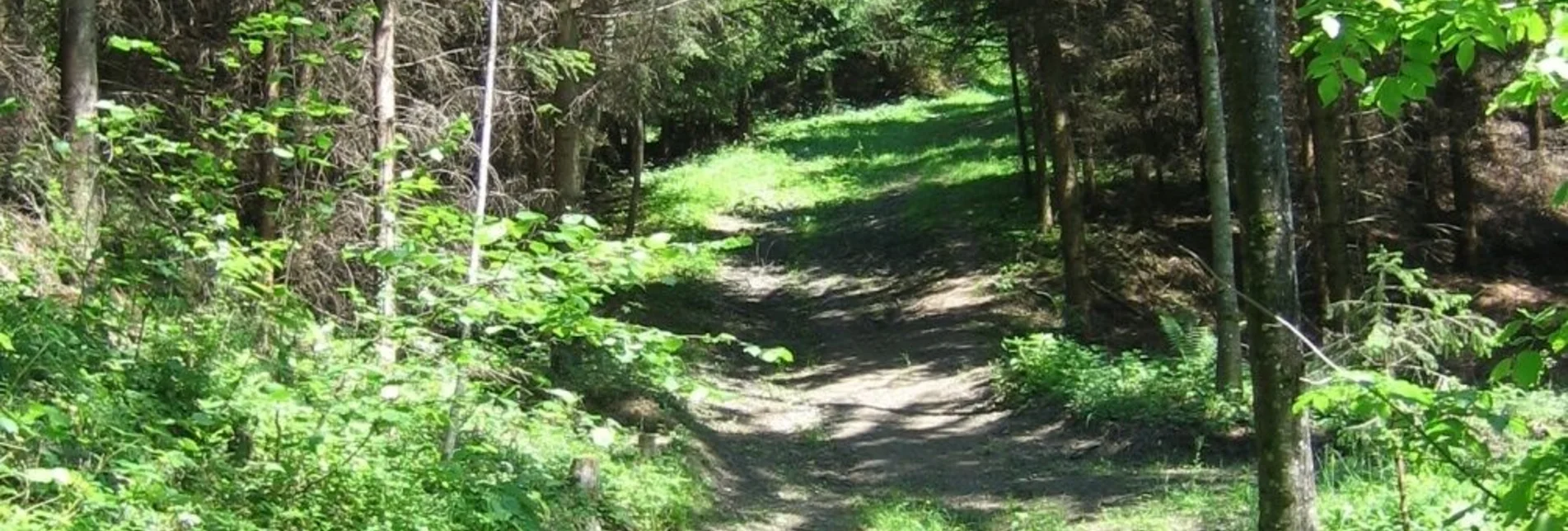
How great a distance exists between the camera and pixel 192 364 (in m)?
6.18

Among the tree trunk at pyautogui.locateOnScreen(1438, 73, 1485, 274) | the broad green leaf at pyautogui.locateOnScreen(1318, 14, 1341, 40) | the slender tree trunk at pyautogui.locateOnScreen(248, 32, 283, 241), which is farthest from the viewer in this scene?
the tree trunk at pyautogui.locateOnScreen(1438, 73, 1485, 274)

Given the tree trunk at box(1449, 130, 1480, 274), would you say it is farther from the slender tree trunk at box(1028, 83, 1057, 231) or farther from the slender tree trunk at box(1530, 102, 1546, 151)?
the slender tree trunk at box(1028, 83, 1057, 231)

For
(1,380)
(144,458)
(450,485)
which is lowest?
(450,485)

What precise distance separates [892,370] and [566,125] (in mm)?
6273

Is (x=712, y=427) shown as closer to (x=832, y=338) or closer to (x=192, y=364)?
(x=832, y=338)

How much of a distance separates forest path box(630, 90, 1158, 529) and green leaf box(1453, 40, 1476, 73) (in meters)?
2.96

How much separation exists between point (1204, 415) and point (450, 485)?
8.74m

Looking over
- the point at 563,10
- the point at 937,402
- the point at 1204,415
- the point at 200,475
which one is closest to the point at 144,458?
the point at 200,475

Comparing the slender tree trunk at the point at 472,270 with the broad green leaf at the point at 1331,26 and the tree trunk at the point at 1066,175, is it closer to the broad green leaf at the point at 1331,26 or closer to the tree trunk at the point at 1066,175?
the broad green leaf at the point at 1331,26

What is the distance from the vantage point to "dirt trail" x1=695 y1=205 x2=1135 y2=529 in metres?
11.6

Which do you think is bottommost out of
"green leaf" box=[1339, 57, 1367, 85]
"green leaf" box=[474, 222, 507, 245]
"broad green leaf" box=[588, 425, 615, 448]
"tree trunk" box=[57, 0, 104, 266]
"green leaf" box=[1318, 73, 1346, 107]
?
"broad green leaf" box=[588, 425, 615, 448]

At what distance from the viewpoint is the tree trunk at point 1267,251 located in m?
4.38

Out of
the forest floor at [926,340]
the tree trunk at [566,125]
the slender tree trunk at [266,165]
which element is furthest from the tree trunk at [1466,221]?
the slender tree trunk at [266,165]

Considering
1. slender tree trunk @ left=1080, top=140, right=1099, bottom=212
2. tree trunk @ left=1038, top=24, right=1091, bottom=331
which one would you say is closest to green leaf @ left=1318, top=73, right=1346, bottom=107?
tree trunk @ left=1038, top=24, right=1091, bottom=331
